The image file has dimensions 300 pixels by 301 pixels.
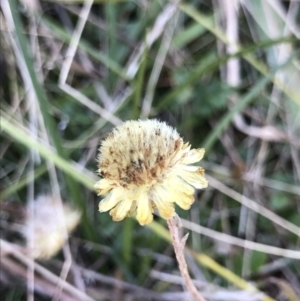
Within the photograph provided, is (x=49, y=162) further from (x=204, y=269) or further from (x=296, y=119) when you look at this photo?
(x=296, y=119)

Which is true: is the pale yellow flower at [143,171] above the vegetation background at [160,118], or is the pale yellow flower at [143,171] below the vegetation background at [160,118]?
below

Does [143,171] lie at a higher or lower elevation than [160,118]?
lower

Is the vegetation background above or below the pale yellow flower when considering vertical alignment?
above

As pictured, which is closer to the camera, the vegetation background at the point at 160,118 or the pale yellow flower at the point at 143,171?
the pale yellow flower at the point at 143,171

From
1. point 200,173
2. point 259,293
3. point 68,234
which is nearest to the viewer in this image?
point 200,173

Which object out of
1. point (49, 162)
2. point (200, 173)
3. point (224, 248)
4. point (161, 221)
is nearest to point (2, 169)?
point (49, 162)
